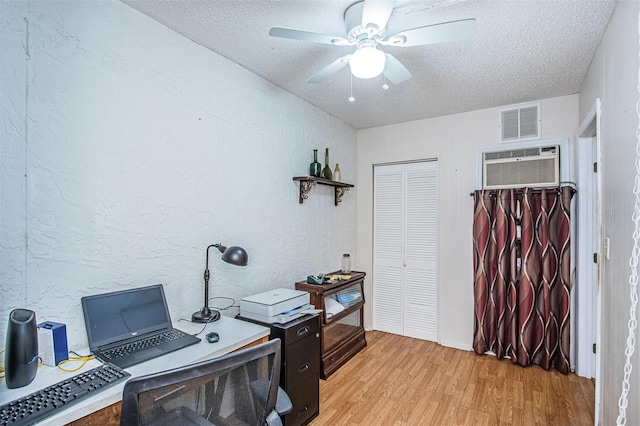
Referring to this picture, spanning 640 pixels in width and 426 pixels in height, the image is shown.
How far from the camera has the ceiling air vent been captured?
10.1 ft

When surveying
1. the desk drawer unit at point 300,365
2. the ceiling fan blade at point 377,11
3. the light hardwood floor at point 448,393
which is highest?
the ceiling fan blade at point 377,11

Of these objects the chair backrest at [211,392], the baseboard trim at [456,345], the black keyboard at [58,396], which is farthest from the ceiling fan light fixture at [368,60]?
the baseboard trim at [456,345]

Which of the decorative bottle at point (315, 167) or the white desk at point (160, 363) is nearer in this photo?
the white desk at point (160, 363)

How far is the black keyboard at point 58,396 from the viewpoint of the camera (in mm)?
985

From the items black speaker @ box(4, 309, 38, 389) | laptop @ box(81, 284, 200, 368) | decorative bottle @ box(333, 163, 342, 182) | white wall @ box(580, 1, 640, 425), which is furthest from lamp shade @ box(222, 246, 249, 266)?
white wall @ box(580, 1, 640, 425)

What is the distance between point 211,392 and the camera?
38.1 inches

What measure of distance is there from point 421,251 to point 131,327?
294 centimetres

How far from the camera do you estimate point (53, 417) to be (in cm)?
100

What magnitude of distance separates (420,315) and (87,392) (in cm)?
326

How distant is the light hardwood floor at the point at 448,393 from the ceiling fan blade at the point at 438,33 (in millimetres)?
2332

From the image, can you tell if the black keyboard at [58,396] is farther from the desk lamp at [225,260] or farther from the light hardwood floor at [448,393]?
the light hardwood floor at [448,393]

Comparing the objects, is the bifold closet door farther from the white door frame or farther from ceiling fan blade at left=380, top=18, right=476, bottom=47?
ceiling fan blade at left=380, top=18, right=476, bottom=47

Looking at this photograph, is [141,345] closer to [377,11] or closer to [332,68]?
[332,68]

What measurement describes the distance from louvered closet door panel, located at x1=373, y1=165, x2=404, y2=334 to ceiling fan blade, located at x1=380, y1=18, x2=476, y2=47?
2.30m
